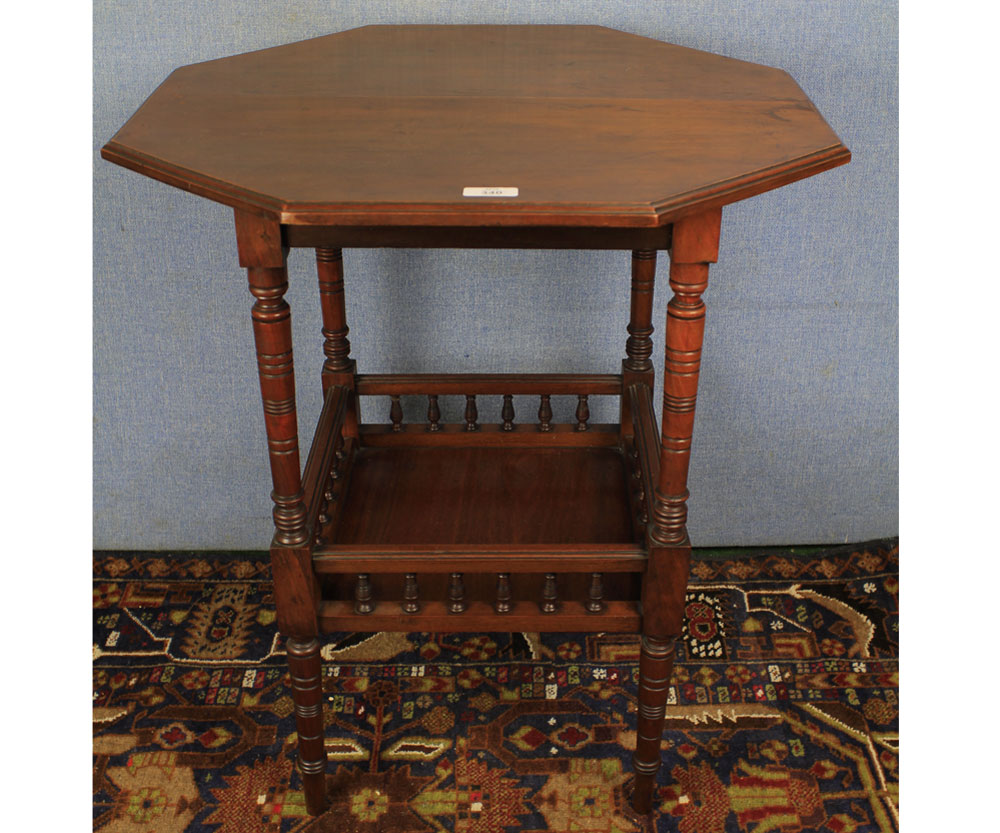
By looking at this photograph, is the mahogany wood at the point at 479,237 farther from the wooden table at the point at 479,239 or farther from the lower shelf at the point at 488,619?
the lower shelf at the point at 488,619

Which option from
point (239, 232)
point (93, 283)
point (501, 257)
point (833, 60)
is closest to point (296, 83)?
point (239, 232)

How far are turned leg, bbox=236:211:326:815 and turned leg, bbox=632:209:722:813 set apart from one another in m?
0.62

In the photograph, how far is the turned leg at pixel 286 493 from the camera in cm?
155

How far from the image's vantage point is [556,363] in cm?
261

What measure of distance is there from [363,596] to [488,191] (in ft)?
A: 2.75

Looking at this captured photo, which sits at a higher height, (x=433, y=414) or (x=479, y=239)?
(x=479, y=239)

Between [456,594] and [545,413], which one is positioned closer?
[456,594]

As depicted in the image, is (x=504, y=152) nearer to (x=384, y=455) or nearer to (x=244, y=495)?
(x=384, y=455)

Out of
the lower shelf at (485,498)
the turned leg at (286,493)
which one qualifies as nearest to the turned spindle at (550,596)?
the lower shelf at (485,498)

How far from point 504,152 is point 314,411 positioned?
131 centimetres

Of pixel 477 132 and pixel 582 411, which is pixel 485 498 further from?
pixel 477 132

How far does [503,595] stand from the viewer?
6.23 ft

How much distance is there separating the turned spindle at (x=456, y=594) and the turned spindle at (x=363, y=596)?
15 cm

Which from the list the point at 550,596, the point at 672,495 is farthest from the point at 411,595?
the point at 672,495
